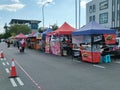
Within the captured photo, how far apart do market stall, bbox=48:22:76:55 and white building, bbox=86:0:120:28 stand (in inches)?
1495

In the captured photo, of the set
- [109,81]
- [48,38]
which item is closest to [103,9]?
[48,38]

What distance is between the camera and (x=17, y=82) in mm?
9250

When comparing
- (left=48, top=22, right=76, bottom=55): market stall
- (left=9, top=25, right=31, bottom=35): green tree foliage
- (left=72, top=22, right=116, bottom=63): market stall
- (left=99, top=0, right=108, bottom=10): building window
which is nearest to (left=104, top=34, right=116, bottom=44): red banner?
(left=72, top=22, right=116, bottom=63): market stall

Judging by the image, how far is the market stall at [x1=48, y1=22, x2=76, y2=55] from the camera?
916 inches

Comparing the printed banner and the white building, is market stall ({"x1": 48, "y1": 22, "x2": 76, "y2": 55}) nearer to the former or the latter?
the printed banner

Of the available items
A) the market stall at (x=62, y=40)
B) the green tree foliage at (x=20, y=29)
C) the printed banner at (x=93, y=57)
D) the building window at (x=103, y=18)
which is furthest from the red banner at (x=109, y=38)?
the green tree foliage at (x=20, y=29)

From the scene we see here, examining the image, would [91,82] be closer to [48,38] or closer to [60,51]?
[60,51]

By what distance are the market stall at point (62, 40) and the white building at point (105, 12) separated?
3796 cm

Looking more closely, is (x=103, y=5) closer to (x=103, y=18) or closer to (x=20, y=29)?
(x=103, y=18)

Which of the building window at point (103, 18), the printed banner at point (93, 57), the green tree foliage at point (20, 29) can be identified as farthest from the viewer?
the green tree foliage at point (20, 29)

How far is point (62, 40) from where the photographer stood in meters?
24.1

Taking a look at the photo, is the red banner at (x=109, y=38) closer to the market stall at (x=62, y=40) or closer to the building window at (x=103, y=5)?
the market stall at (x=62, y=40)

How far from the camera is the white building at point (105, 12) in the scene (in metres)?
60.0

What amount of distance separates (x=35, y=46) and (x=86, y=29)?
79.1 feet
